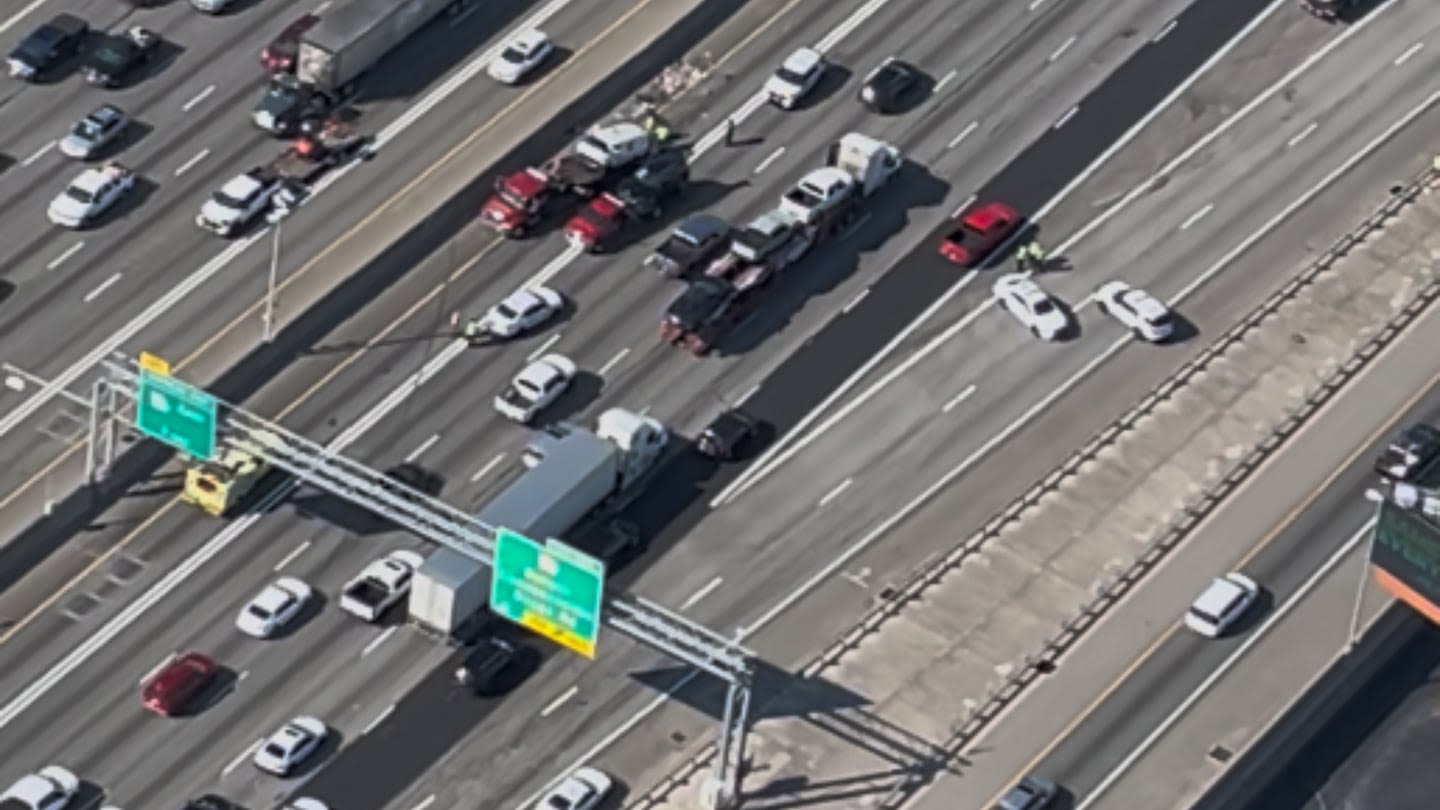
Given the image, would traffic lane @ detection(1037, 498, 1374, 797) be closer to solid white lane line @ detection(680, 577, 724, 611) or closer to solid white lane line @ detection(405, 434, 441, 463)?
solid white lane line @ detection(680, 577, 724, 611)

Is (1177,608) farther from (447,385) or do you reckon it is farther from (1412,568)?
(447,385)

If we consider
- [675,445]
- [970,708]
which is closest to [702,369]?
[675,445]

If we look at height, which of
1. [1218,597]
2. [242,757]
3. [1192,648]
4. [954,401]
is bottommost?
[242,757]

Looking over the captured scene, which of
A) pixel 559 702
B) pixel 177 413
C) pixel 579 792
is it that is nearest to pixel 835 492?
pixel 559 702

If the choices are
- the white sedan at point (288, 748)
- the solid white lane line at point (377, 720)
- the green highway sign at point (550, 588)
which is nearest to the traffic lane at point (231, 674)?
the solid white lane line at point (377, 720)

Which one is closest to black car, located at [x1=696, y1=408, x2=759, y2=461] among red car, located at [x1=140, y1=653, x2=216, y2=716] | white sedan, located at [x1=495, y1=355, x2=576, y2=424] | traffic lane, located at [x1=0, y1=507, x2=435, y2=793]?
white sedan, located at [x1=495, y1=355, x2=576, y2=424]

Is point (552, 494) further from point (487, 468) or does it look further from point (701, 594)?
point (701, 594)

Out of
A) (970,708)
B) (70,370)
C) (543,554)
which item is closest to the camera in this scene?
(543,554)
